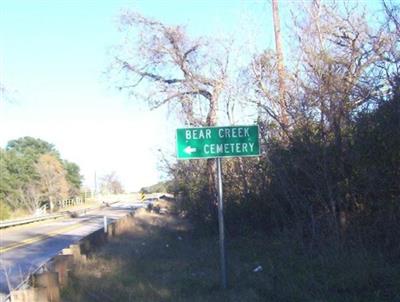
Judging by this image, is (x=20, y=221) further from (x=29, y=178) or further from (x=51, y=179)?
(x=51, y=179)

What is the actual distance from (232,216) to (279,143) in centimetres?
410

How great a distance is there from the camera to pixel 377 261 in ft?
32.4

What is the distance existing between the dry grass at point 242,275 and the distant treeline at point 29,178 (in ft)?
134

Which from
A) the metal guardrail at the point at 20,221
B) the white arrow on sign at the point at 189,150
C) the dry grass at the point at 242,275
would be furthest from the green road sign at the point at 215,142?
the metal guardrail at the point at 20,221

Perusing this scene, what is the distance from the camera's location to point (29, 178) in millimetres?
74438

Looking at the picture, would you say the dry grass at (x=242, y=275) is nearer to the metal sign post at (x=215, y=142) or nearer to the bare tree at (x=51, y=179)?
the metal sign post at (x=215, y=142)

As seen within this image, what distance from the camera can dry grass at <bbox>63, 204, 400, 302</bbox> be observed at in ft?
28.6

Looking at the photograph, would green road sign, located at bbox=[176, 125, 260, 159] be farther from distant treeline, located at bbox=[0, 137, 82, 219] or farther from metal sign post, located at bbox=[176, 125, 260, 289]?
distant treeline, located at bbox=[0, 137, 82, 219]

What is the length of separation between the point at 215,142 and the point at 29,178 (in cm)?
6710

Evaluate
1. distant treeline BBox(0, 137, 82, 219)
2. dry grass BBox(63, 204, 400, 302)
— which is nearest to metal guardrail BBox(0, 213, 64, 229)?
distant treeline BBox(0, 137, 82, 219)

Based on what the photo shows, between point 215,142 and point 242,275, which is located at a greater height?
point 215,142

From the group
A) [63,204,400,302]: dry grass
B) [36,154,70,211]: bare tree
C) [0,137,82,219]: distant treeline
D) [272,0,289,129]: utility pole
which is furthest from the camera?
[36,154,70,211]: bare tree

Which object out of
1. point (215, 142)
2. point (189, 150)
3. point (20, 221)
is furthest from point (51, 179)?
point (215, 142)

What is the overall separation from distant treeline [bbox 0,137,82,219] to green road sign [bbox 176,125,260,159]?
44.2 metres
